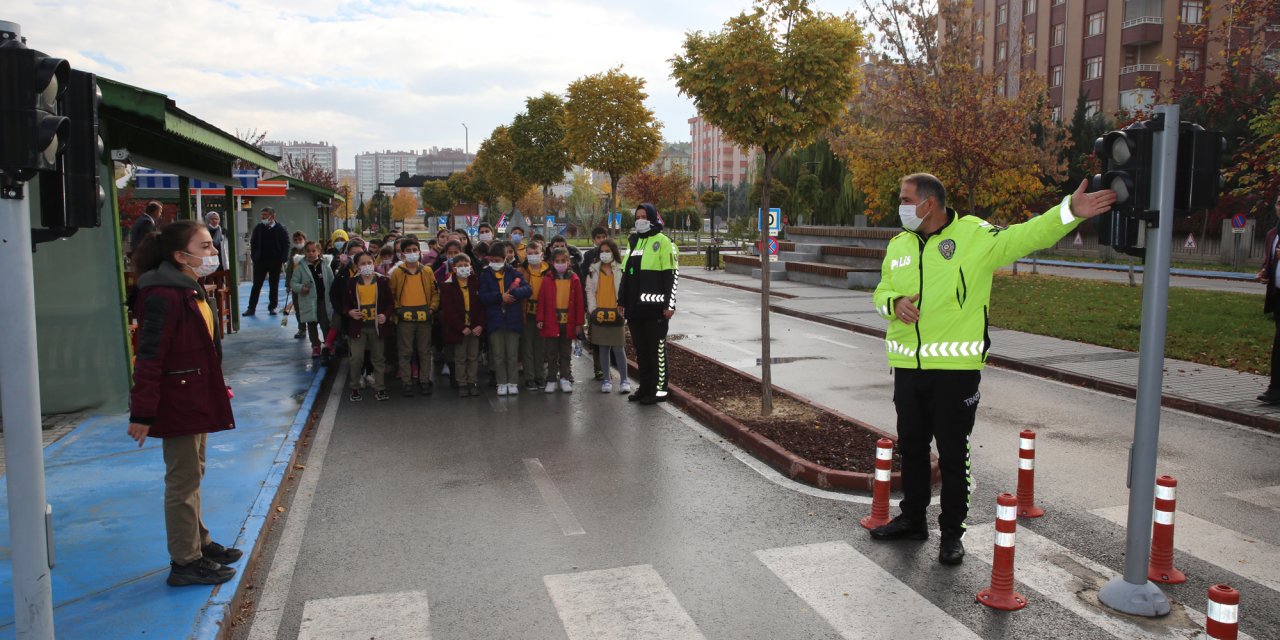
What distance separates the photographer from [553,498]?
22.4 feet

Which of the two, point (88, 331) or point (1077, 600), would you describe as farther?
point (88, 331)

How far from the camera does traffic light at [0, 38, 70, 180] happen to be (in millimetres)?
3299

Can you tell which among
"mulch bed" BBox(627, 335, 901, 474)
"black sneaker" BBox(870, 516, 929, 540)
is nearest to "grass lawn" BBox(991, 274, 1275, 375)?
"mulch bed" BBox(627, 335, 901, 474)

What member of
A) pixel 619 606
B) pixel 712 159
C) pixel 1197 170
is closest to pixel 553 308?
pixel 619 606

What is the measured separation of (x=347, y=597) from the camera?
5.06m

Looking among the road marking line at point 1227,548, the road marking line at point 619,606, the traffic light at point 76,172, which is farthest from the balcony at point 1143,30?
the traffic light at point 76,172

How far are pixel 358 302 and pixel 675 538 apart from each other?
572 centimetres

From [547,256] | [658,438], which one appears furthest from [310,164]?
[658,438]

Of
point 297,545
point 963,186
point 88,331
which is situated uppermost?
point 963,186

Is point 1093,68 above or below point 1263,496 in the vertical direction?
above

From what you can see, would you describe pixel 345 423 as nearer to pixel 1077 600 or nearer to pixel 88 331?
pixel 88 331

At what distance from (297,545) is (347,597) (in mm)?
1024

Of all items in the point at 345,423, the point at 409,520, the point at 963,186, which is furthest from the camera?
the point at 963,186

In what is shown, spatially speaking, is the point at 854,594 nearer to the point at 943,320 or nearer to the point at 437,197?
the point at 943,320
